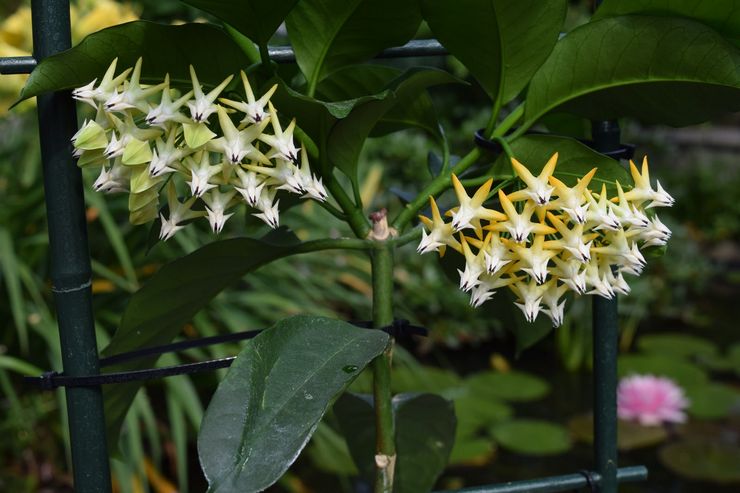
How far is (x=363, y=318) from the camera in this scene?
7.15 ft

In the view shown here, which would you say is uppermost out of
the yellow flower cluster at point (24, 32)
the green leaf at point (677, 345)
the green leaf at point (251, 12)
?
the yellow flower cluster at point (24, 32)

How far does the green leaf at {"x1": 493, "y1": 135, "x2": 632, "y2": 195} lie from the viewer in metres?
0.48

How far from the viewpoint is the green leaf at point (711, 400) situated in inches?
91.7

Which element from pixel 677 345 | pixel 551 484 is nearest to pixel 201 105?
pixel 551 484

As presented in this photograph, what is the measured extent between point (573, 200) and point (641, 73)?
101 millimetres

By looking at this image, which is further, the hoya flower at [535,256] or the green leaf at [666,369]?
the green leaf at [666,369]

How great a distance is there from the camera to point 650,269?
3059 mm

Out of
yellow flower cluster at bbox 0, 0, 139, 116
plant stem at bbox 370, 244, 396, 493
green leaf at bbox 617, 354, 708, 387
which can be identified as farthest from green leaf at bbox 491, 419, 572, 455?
plant stem at bbox 370, 244, 396, 493

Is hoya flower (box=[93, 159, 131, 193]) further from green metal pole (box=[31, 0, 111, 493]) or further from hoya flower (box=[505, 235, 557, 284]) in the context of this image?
hoya flower (box=[505, 235, 557, 284])

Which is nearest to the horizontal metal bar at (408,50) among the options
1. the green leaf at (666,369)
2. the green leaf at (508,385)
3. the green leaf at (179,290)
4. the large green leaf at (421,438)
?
the green leaf at (179,290)

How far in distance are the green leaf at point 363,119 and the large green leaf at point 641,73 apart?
0.06 metres

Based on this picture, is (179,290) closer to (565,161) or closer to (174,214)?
(174,214)

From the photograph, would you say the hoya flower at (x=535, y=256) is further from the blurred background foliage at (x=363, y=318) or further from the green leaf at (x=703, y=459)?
the green leaf at (x=703, y=459)

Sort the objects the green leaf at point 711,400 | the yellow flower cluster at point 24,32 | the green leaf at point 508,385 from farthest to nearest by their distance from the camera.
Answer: the green leaf at point 508,385 → the green leaf at point 711,400 → the yellow flower cluster at point 24,32
